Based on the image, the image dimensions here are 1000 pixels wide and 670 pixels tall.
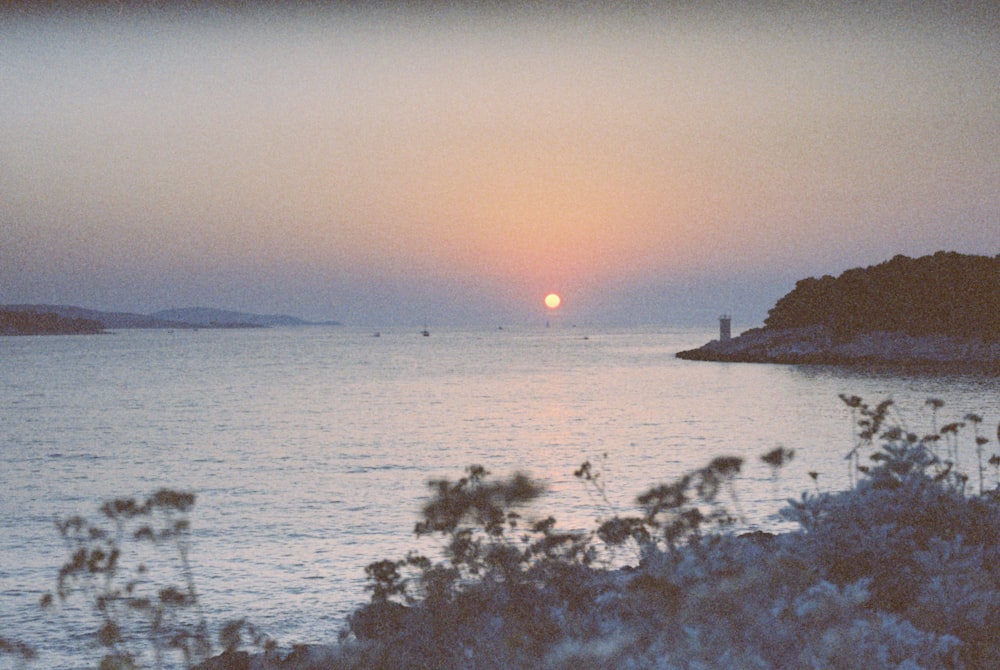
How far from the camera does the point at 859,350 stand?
97938 millimetres

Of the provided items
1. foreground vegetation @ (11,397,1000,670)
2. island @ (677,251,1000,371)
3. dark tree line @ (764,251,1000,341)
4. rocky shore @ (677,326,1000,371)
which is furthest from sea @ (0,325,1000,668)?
dark tree line @ (764,251,1000,341)

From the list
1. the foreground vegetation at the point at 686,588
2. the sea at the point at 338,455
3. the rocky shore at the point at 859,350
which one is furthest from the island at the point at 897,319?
the foreground vegetation at the point at 686,588

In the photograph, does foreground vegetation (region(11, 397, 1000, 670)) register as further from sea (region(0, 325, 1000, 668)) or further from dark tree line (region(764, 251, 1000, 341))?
dark tree line (region(764, 251, 1000, 341))

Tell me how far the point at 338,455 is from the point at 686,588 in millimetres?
27637

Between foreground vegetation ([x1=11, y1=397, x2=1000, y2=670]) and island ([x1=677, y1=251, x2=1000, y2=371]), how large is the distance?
287 ft

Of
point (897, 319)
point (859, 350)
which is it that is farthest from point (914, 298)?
point (859, 350)

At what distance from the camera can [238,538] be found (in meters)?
19.2

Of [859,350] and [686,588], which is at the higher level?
[859,350]

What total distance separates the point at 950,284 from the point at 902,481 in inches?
3993

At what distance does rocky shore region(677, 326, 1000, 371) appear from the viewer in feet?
294

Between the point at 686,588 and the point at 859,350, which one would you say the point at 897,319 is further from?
the point at 686,588

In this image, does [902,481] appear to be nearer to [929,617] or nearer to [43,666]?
[929,617]

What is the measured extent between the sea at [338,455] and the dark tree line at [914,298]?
20.9 m

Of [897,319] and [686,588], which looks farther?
[897,319]
